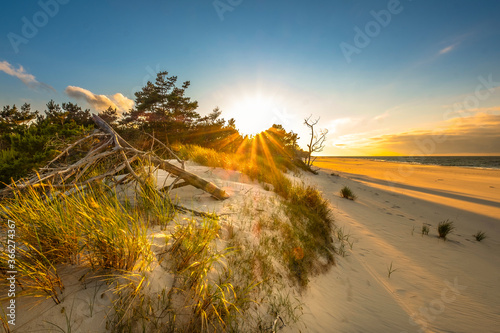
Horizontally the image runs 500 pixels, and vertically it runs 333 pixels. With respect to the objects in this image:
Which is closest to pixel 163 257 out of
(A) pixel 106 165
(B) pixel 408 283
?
(A) pixel 106 165

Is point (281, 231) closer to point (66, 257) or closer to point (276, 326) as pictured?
point (276, 326)

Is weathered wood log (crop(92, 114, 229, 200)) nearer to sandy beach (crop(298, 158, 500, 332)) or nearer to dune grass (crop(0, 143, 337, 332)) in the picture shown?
dune grass (crop(0, 143, 337, 332))

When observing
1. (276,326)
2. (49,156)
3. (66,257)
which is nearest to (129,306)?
(66,257)

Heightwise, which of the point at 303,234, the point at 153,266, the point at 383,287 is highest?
the point at 153,266

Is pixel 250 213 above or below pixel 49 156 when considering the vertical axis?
below

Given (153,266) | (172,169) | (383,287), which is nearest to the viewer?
(153,266)

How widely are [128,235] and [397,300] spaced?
401cm

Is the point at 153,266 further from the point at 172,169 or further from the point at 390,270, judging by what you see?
the point at 390,270

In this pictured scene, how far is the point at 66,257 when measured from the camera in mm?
1625

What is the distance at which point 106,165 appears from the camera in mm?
3246

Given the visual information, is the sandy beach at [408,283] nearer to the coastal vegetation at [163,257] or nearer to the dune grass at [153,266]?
the coastal vegetation at [163,257]

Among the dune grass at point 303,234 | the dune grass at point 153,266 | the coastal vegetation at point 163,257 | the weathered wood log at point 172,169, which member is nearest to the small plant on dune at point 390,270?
the coastal vegetation at point 163,257

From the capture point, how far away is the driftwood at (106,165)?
8.01ft

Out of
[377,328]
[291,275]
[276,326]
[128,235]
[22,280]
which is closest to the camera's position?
[22,280]
